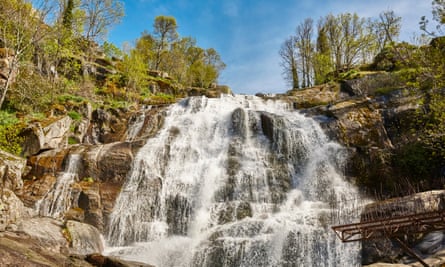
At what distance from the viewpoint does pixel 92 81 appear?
111 ft

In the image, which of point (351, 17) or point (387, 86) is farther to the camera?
point (351, 17)

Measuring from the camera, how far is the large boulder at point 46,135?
17906 millimetres

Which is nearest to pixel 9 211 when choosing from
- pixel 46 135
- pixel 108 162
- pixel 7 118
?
pixel 108 162

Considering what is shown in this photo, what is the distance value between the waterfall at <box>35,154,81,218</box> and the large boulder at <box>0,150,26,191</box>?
4.61 feet

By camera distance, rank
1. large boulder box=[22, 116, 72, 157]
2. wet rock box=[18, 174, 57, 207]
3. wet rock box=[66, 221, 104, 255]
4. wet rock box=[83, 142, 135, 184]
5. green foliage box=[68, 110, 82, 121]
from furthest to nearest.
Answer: green foliage box=[68, 110, 82, 121], large boulder box=[22, 116, 72, 157], wet rock box=[83, 142, 135, 184], wet rock box=[18, 174, 57, 207], wet rock box=[66, 221, 104, 255]

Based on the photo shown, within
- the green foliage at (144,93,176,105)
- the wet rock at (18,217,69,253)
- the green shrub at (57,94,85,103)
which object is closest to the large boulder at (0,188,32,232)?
the wet rock at (18,217,69,253)

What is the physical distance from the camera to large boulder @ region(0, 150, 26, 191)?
14508mm

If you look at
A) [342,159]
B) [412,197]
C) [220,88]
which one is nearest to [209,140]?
[342,159]

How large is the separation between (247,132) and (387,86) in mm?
14752

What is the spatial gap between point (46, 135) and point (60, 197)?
17.5 ft

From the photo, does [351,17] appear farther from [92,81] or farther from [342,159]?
[92,81]

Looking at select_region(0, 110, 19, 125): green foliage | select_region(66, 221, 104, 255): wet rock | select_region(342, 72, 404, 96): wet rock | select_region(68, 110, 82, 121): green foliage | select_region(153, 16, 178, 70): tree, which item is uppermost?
select_region(153, 16, 178, 70): tree

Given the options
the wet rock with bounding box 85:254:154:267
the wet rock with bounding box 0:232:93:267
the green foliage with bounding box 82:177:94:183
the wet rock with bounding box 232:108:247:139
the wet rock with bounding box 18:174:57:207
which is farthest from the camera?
the wet rock with bounding box 232:108:247:139

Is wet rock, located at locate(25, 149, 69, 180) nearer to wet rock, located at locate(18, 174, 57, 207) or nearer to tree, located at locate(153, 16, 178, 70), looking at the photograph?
wet rock, located at locate(18, 174, 57, 207)
